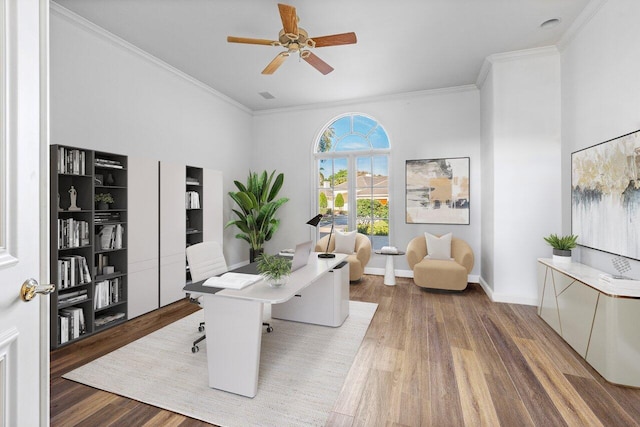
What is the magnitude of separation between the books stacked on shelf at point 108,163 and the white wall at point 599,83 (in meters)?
4.77

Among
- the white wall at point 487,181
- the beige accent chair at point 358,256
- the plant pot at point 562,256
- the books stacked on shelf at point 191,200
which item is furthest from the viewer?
the beige accent chair at point 358,256

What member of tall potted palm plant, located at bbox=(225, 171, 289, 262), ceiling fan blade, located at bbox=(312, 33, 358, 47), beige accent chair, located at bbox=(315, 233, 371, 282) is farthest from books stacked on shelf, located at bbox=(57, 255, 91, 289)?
beige accent chair, located at bbox=(315, 233, 371, 282)

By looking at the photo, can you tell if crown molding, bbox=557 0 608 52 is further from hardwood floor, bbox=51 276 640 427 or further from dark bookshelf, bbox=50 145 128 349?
dark bookshelf, bbox=50 145 128 349

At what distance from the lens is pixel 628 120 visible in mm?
2438

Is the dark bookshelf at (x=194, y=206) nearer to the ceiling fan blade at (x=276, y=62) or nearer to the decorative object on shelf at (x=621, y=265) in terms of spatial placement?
the ceiling fan blade at (x=276, y=62)

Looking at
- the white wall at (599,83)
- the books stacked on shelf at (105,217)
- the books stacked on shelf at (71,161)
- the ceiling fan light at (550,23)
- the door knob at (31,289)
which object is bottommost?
the door knob at (31,289)

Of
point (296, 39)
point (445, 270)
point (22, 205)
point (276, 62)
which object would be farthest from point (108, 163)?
point (445, 270)

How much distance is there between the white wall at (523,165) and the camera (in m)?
3.74

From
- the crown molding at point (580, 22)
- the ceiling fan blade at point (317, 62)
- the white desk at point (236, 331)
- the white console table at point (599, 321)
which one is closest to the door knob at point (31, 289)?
the white desk at point (236, 331)

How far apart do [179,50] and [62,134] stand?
167 cm

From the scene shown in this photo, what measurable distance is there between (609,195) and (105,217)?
4952 millimetres

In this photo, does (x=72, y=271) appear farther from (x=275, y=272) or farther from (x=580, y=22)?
(x=580, y=22)

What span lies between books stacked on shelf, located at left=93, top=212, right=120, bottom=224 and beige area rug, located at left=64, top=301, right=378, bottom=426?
1299 mm

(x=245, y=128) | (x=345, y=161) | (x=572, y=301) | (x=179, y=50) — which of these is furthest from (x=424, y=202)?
(x=179, y=50)
